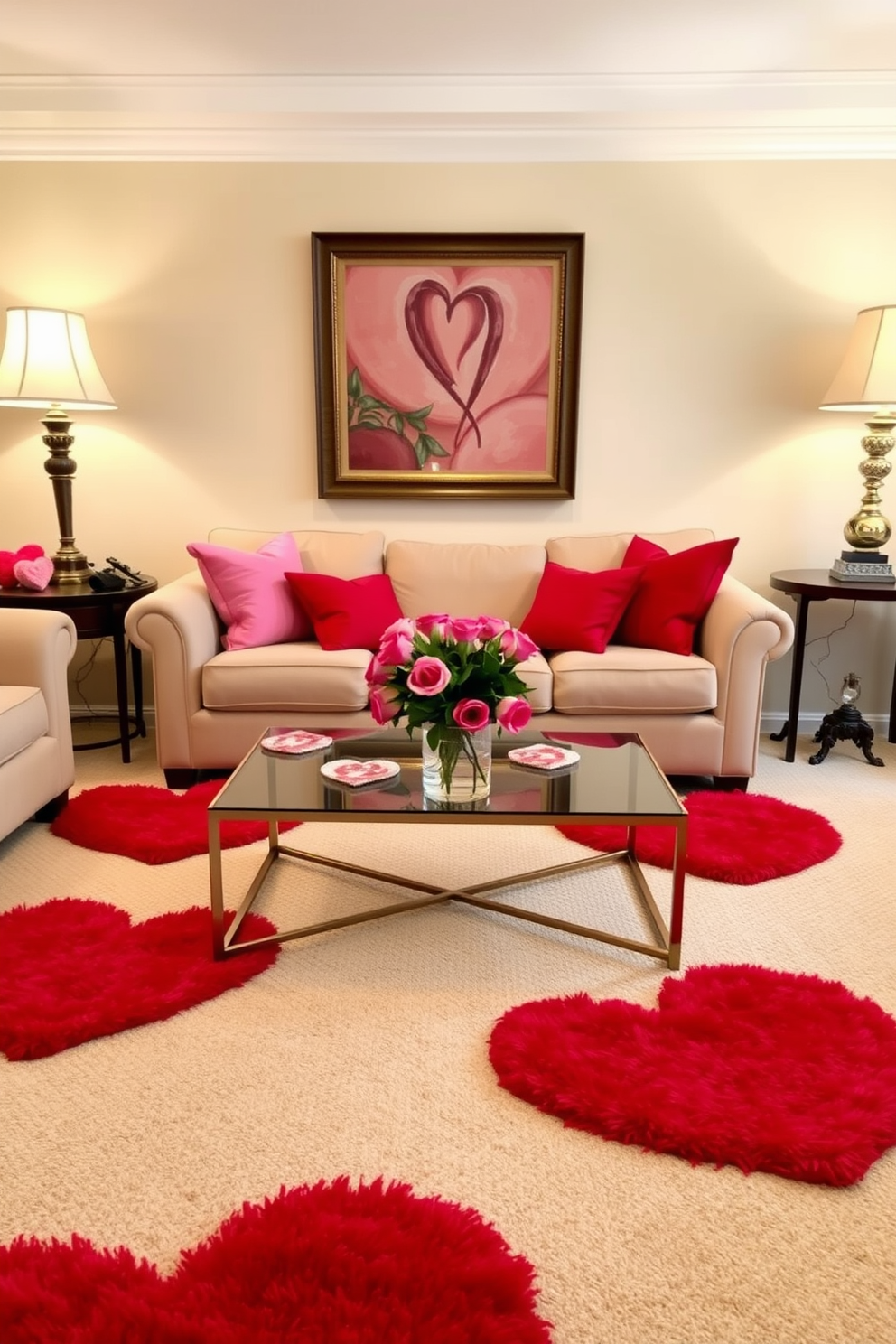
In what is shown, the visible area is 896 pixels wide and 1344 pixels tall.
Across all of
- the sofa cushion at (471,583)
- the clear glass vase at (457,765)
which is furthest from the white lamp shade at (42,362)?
the clear glass vase at (457,765)

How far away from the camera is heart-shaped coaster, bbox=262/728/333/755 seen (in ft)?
8.19

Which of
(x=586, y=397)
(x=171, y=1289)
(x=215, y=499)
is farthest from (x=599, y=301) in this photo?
(x=171, y=1289)

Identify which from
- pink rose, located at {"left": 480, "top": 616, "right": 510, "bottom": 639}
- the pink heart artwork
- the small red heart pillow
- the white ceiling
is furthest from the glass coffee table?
the white ceiling

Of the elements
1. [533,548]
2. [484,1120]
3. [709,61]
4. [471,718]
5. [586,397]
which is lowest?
[484,1120]

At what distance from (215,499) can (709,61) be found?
262 centimetres

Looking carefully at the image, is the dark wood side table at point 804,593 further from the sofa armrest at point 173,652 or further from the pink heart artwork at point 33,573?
the pink heart artwork at point 33,573

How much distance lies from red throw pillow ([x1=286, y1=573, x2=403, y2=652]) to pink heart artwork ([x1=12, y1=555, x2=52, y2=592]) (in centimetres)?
93

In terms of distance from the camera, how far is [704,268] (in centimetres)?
389

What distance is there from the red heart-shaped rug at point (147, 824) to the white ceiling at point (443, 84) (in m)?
2.63

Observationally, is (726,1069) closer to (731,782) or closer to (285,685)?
(731,782)

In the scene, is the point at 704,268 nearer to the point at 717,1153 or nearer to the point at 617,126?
the point at 617,126

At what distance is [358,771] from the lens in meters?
2.32

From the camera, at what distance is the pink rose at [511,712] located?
2.18 meters

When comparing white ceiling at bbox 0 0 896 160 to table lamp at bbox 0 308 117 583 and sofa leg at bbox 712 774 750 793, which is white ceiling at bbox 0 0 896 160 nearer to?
table lamp at bbox 0 308 117 583
